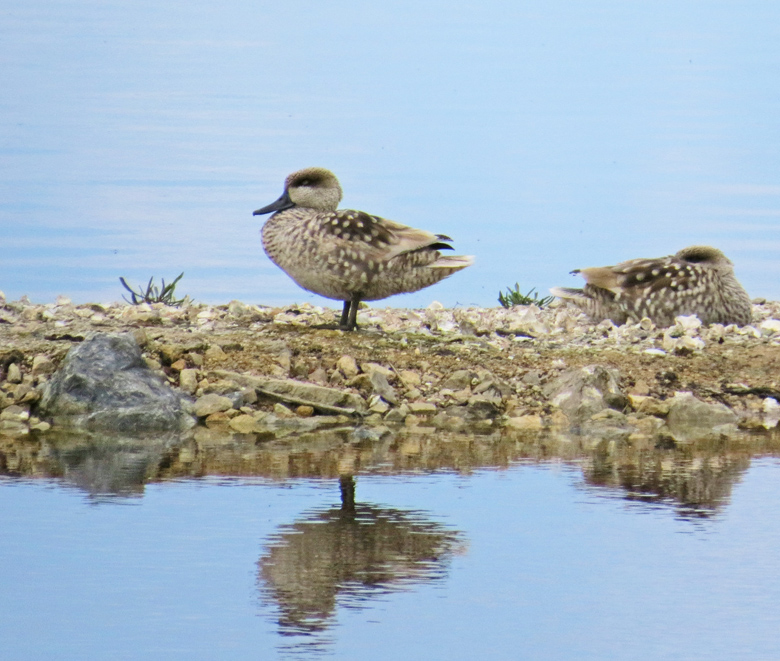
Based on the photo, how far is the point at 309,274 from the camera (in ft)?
39.9

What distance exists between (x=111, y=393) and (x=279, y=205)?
3.47 meters

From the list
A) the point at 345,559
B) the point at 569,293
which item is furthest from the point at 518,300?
the point at 345,559

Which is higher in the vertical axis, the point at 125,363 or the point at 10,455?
the point at 125,363

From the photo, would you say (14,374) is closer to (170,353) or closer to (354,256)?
(170,353)

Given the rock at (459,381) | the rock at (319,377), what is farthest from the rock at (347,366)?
the rock at (459,381)

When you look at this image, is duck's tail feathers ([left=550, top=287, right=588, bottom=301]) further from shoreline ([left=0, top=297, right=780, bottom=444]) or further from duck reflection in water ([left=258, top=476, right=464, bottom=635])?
duck reflection in water ([left=258, top=476, right=464, bottom=635])

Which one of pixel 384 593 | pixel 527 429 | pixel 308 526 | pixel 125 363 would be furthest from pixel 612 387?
pixel 384 593

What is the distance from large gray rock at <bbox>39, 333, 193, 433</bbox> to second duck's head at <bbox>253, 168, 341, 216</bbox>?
9.64ft

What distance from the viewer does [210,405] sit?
1058cm

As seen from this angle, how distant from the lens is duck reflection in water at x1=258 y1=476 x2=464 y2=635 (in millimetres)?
5672

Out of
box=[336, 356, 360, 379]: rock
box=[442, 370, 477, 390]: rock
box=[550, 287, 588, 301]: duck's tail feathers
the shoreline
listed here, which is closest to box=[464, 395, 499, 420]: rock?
the shoreline

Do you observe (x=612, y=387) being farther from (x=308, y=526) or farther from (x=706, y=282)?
(x=308, y=526)

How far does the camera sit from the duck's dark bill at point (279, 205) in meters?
13.3

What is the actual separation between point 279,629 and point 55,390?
18.7 feet
